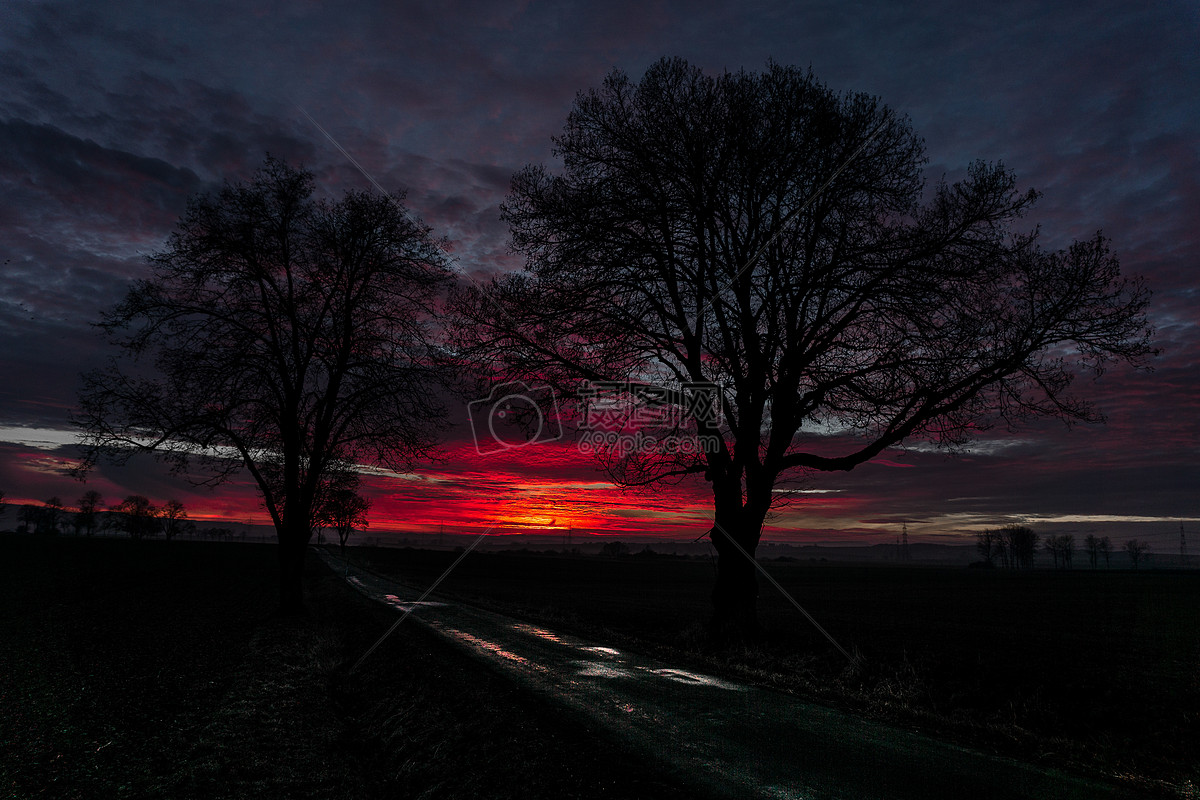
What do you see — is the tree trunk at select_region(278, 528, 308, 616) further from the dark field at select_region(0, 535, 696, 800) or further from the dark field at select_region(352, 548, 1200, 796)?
the dark field at select_region(352, 548, 1200, 796)

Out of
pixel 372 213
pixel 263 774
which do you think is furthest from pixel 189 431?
pixel 263 774

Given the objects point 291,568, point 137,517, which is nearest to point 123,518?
point 137,517

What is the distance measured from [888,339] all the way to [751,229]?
12.6 ft

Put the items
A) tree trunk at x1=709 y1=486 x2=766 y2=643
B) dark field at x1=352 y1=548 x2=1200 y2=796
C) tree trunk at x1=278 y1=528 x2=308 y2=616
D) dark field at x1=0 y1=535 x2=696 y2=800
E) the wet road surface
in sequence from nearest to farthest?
the wet road surface < dark field at x1=0 y1=535 x2=696 y2=800 < dark field at x1=352 y1=548 x2=1200 y2=796 < tree trunk at x1=709 y1=486 x2=766 y2=643 < tree trunk at x1=278 y1=528 x2=308 y2=616

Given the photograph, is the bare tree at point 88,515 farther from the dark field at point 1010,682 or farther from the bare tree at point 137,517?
the dark field at point 1010,682

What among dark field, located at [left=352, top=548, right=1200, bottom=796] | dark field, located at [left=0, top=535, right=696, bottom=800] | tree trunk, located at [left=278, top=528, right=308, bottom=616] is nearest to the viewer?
dark field, located at [left=0, top=535, right=696, bottom=800]

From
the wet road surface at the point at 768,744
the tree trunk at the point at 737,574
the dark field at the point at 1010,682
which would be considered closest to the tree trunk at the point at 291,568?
the dark field at the point at 1010,682

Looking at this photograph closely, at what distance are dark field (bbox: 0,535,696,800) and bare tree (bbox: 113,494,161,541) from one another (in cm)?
20854

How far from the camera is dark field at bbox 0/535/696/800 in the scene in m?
6.04

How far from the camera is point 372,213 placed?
1789 cm

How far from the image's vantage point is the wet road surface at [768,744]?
532 centimetres

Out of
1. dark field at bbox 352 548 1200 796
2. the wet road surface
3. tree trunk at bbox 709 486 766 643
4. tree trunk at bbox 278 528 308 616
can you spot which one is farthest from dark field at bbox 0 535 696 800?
tree trunk at bbox 709 486 766 643

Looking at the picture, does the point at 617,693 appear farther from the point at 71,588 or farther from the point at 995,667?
the point at 71,588

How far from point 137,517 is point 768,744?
747 ft
